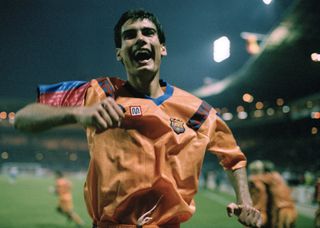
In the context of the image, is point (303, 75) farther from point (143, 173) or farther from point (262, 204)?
point (143, 173)

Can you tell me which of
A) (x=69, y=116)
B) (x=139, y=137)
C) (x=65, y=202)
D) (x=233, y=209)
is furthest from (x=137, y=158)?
(x=65, y=202)

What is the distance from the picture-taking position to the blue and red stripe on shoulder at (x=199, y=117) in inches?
90.9

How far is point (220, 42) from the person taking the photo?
35.7 ft

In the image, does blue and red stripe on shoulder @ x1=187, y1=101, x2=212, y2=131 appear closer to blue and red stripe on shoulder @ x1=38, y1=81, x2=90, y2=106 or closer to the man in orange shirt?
the man in orange shirt

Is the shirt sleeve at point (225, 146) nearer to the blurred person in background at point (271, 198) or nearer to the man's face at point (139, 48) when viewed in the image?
the man's face at point (139, 48)

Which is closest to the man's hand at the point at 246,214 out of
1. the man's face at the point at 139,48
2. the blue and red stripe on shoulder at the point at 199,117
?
the blue and red stripe on shoulder at the point at 199,117

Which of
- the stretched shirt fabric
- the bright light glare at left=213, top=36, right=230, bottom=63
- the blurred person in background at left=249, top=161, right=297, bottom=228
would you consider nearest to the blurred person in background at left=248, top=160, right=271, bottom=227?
the blurred person in background at left=249, top=161, right=297, bottom=228

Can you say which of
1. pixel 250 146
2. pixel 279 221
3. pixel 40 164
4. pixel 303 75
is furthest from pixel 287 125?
pixel 40 164

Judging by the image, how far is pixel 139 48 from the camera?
2.24 metres

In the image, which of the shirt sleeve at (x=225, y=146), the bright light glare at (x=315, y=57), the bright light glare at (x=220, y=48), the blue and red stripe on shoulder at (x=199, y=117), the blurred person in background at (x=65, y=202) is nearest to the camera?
the blue and red stripe on shoulder at (x=199, y=117)

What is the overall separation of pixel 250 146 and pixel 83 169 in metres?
26.0

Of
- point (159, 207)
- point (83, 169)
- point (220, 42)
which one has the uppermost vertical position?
point (220, 42)

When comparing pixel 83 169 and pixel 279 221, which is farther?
pixel 83 169

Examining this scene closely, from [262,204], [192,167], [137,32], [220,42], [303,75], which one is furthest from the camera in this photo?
[303,75]
